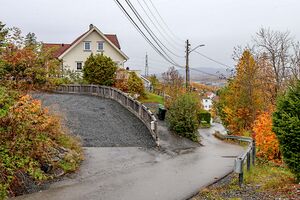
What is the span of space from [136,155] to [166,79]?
49.2 m

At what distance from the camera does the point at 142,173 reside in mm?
13828

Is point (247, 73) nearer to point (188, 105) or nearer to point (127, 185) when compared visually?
point (188, 105)

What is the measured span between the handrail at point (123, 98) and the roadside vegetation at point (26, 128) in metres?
6.14

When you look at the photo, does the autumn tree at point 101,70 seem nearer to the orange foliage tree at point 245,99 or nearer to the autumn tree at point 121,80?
the autumn tree at point 121,80

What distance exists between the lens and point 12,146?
9.18 m

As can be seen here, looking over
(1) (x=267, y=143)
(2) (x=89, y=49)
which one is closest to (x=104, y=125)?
(1) (x=267, y=143)

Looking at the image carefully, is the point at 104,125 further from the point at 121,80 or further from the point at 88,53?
the point at 88,53

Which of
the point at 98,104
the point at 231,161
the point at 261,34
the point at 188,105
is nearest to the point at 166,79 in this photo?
the point at 261,34

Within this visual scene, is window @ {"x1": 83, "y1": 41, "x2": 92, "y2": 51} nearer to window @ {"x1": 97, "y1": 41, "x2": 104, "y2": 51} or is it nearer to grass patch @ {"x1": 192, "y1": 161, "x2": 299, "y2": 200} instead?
window @ {"x1": 97, "y1": 41, "x2": 104, "y2": 51}

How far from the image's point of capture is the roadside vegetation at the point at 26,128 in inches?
362

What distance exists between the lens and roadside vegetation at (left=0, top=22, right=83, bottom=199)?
9.19m

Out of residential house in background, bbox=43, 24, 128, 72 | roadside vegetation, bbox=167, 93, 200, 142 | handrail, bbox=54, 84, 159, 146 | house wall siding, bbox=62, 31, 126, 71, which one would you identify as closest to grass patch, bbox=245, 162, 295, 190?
handrail, bbox=54, 84, 159, 146

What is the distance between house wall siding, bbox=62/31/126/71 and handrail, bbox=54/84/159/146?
378 inches

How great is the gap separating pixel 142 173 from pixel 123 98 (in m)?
14.9
